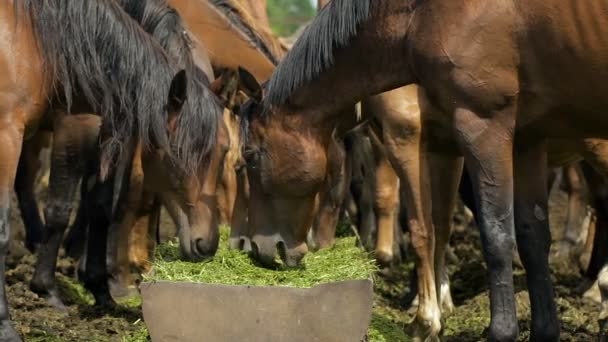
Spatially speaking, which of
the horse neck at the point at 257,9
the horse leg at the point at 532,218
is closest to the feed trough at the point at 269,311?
the horse leg at the point at 532,218

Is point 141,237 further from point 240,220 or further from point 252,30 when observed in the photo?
point 252,30

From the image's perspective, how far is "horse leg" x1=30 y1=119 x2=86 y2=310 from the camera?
7973 millimetres

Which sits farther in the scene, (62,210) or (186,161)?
(62,210)

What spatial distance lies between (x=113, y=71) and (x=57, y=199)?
1.31 meters

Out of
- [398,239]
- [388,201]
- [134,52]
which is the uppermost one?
[134,52]

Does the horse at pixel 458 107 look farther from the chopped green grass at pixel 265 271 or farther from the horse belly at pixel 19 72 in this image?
the horse belly at pixel 19 72

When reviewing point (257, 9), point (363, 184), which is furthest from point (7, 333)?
point (363, 184)

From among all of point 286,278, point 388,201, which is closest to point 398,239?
point 388,201

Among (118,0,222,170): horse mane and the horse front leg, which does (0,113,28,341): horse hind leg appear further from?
(118,0,222,170): horse mane

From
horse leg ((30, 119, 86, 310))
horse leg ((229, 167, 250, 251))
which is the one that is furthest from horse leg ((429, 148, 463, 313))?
horse leg ((30, 119, 86, 310))

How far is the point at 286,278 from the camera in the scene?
260 inches

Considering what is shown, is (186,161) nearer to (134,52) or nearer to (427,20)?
(134,52)

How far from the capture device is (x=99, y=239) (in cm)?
830

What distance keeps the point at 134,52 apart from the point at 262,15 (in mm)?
4254
